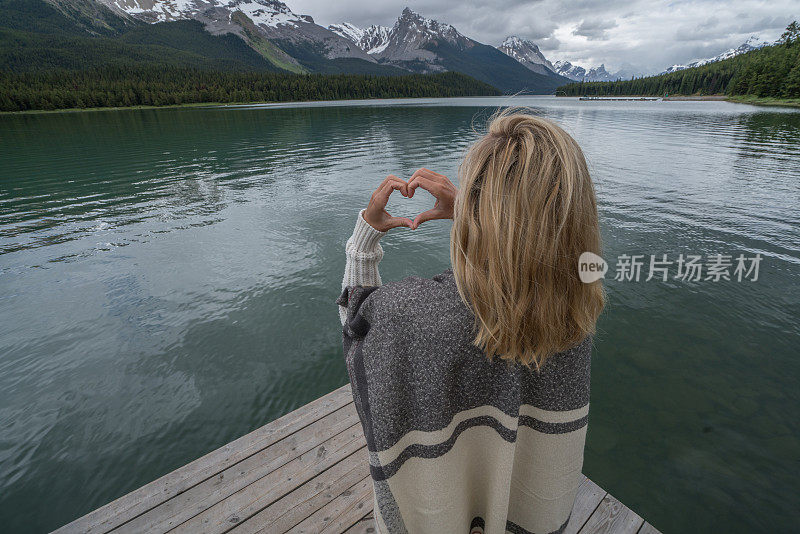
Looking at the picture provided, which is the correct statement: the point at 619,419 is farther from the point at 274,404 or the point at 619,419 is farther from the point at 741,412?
Answer: the point at 274,404

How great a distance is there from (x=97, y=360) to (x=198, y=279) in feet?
9.95

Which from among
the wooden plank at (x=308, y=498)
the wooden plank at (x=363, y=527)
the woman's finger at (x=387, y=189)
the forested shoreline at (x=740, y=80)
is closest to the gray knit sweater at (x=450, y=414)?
the woman's finger at (x=387, y=189)

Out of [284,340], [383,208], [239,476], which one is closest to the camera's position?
[383,208]

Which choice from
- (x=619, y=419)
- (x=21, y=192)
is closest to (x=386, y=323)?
(x=619, y=419)

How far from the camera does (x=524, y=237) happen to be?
121 centimetres

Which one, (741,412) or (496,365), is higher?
(496,365)

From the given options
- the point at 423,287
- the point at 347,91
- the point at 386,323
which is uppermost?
the point at 347,91

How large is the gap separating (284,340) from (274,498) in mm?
3930

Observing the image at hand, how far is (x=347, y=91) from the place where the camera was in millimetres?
132125

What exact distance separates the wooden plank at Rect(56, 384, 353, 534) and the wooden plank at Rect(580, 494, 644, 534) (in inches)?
100

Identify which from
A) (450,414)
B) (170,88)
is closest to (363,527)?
(450,414)

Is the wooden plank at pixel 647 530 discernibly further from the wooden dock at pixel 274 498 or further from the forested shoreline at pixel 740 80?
the forested shoreline at pixel 740 80

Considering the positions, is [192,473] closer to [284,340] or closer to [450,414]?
[450,414]

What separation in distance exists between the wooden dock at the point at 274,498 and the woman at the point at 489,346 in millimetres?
1630
